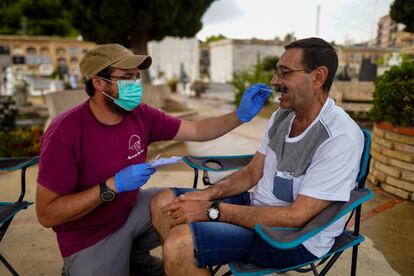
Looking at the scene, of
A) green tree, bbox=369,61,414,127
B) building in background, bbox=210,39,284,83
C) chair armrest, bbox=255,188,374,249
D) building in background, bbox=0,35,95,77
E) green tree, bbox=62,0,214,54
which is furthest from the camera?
building in background, bbox=0,35,95,77

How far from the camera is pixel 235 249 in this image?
5.36ft

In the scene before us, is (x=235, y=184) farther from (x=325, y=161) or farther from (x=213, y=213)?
(x=325, y=161)

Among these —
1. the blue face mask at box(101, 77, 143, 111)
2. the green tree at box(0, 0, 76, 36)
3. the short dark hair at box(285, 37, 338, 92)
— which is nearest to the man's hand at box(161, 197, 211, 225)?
the blue face mask at box(101, 77, 143, 111)

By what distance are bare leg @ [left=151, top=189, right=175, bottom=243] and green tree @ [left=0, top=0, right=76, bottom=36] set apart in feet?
131

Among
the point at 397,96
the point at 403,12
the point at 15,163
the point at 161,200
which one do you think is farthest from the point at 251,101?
the point at 403,12

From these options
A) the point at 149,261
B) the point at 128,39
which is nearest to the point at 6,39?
the point at 128,39

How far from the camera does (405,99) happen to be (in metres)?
3.43

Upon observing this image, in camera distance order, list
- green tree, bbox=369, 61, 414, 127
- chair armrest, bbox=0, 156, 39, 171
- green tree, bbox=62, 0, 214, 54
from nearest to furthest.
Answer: chair armrest, bbox=0, 156, 39, 171 → green tree, bbox=369, 61, 414, 127 → green tree, bbox=62, 0, 214, 54

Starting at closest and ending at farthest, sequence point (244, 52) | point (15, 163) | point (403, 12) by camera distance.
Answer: point (15, 163), point (403, 12), point (244, 52)

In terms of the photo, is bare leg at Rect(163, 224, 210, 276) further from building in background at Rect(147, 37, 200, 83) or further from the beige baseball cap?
building in background at Rect(147, 37, 200, 83)

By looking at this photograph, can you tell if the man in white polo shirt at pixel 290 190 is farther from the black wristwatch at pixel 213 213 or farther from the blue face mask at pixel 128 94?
the blue face mask at pixel 128 94

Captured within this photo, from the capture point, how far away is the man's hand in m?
1.79

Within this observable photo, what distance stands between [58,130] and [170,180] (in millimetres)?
2682

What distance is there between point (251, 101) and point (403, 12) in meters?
8.51
